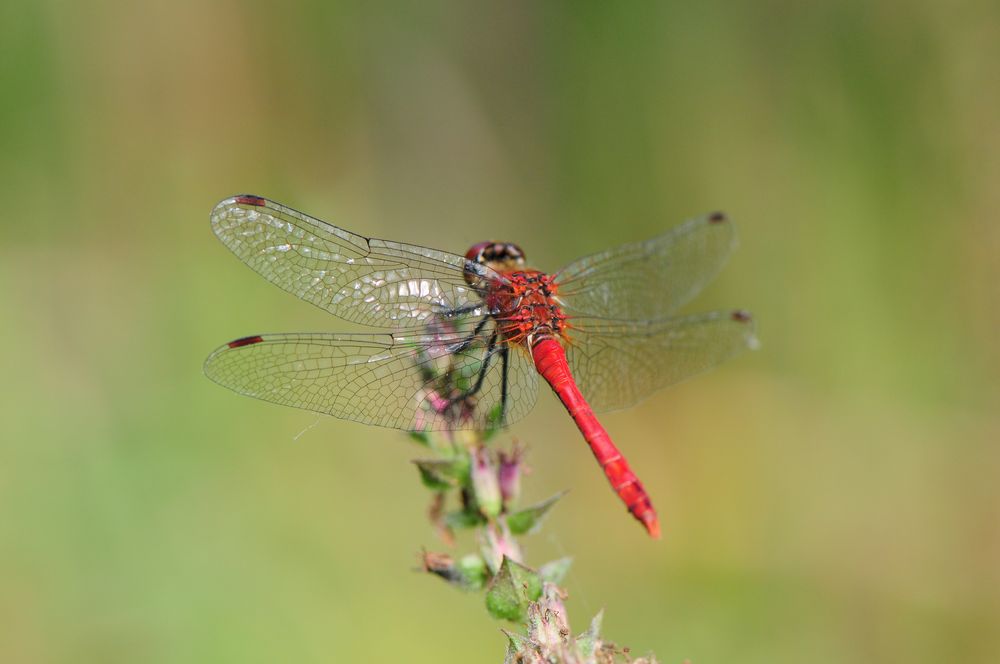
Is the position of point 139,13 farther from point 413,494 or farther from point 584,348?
point 584,348

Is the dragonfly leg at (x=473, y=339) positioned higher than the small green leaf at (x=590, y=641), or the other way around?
the dragonfly leg at (x=473, y=339)

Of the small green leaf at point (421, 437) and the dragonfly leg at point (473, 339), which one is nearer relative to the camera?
the small green leaf at point (421, 437)

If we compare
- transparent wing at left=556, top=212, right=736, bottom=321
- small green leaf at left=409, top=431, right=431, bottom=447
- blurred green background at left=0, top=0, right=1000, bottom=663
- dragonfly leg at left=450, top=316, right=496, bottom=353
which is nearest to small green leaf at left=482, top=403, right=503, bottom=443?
small green leaf at left=409, top=431, right=431, bottom=447

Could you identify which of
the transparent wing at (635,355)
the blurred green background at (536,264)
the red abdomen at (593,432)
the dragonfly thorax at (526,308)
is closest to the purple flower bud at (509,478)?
the red abdomen at (593,432)

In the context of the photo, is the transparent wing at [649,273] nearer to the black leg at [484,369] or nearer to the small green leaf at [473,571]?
the black leg at [484,369]

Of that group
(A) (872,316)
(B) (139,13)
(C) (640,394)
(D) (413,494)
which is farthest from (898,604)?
(B) (139,13)

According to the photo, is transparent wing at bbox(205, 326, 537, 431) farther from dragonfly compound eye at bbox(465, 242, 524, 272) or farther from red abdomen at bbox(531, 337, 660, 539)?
dragonfly compound eye at bbox(465, 242, 524, 272)
